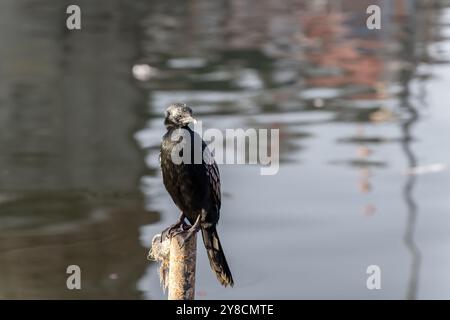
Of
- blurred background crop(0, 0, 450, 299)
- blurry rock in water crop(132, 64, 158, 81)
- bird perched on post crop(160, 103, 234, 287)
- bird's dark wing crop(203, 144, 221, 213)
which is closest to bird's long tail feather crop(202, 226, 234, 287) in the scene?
bird perched on post crop(160, 103, 234, 287)

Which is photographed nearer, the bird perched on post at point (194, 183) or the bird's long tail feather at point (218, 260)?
the bird perched on post at point (194, 183)

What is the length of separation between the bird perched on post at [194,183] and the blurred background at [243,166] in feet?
12.5

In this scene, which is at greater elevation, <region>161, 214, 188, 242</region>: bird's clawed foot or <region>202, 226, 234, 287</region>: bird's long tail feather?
<region>161, 214, 188, 242</region>: bird's clawed foot

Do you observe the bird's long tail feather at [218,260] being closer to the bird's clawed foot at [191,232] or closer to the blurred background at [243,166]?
the bird's clawed foot at [191,232]

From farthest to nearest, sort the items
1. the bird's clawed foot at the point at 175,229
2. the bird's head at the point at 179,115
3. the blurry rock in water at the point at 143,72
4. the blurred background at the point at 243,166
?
the blurry rock in water at the point at 143,72, the blurred background at the point at 243,166, the bird's clawed foot at the point at 175,229, the bird's head at the point at 179,115

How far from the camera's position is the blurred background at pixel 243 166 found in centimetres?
846

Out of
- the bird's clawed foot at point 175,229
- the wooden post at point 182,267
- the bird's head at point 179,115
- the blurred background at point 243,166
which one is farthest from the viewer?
the blurred background at point 243,166

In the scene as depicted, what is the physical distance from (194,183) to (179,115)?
39 centimetres

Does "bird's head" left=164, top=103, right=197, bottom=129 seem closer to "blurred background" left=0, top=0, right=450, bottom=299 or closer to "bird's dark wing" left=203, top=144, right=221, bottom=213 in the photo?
"bird's dark wing" left=203, top=144, right=221, bottom=213

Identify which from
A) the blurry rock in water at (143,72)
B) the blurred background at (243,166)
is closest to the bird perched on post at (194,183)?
the blurred background at (243,166)

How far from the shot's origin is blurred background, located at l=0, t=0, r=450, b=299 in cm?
846

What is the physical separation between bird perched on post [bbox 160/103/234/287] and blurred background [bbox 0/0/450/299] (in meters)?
3.81

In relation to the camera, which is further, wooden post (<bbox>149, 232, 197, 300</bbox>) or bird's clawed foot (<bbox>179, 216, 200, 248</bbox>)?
bird's clawed foot (<bbox>179, 216, 200, 248</bbox>)

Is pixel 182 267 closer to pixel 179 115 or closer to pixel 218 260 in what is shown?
pixel 218 260
